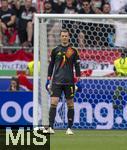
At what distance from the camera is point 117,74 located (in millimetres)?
13766

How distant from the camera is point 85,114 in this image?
13398 mm

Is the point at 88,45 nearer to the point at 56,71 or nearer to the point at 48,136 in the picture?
the point at 56,71

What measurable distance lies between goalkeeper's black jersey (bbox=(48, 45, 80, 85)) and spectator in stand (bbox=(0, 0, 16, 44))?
5.52m

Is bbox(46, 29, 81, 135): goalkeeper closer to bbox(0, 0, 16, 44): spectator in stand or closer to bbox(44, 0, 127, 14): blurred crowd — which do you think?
bbox(0, 0, 16, 44): spectator in stand

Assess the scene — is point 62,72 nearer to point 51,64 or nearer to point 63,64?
point 63,64

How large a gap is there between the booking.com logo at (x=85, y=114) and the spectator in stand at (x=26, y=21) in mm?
3629

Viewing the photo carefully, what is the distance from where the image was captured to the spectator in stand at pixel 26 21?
1698cm

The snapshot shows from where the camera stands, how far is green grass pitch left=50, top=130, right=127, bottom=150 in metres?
9.34

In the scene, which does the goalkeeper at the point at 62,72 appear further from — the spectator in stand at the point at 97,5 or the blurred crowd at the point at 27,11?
the spectator in stand at the point at 97,5

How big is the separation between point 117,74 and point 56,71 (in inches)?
96.9

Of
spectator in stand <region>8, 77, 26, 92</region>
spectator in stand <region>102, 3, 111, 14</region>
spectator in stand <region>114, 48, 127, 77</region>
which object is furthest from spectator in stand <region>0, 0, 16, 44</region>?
spectator in stand <region>114, 48, 127, 77</region>

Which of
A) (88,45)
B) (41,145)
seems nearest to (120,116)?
(88,45)

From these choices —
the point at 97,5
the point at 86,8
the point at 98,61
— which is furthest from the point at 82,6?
the point at 98,61

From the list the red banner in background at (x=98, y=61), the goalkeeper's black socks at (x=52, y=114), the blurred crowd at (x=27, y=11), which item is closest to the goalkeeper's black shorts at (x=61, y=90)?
the goalkeeper's black socks at (x=52, y=114)
